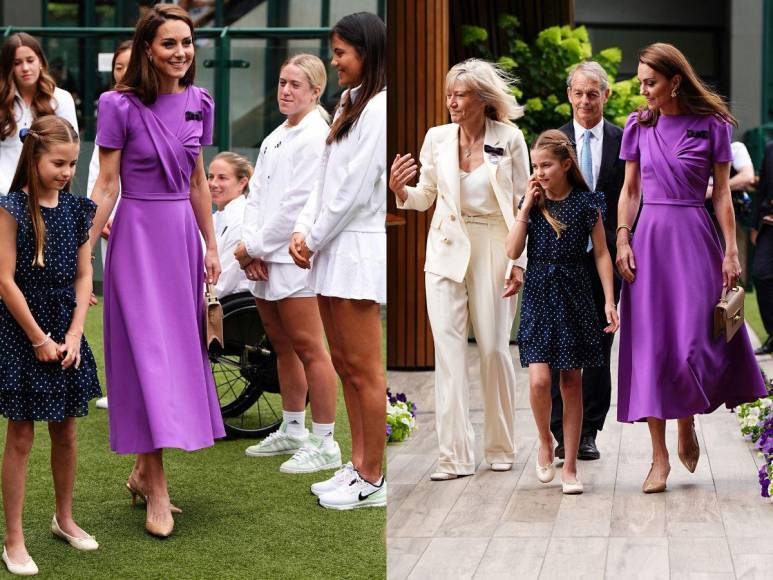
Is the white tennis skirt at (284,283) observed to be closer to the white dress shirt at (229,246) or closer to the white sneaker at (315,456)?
the white dress shirt at (229,246)

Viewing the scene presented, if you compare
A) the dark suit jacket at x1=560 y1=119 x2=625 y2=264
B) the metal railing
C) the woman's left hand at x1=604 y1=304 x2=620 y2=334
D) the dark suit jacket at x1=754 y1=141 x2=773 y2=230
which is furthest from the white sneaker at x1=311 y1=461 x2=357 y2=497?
the dark suit jacket at x1=754 y1=141 x2=773 y2=230

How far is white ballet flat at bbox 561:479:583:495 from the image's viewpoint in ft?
11.9

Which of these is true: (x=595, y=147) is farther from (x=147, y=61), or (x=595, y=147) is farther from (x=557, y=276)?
(x=147, y=61)

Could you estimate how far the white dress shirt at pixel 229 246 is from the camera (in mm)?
2783

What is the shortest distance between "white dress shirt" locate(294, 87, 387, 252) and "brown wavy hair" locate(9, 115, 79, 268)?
48cm

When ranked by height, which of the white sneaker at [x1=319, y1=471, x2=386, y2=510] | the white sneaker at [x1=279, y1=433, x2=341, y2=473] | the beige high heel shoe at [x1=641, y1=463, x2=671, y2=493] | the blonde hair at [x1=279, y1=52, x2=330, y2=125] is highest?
the blonde hair at [x1=279, y1=52, x2=330, y2=125]

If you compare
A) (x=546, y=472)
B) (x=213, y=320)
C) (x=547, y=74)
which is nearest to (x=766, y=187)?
(x=547, y=74)

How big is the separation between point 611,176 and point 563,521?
1.12 meters

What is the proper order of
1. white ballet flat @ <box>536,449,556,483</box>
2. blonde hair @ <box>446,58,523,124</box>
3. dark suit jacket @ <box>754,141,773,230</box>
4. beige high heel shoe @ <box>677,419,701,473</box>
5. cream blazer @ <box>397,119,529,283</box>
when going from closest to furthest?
1. cream blazer @ <box>397,119,529,283</box>
2. blonde hair @ <box>446,58,523,124</box>
3. white ballet flat @ <box>536,449,556,483</box>
4. beige high heel shoe @ <box>677,419,701,473</box>
5. dark suit jacket @ <box>754,141,773,230</box>

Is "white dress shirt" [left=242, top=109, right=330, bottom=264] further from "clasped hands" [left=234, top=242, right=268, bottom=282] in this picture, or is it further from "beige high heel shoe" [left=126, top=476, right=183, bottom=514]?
"beige high heel shoe" [left=126, top=476, right=183, bottom=514]

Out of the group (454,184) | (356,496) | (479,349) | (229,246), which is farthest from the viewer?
(479,349)

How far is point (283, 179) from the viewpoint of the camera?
8.93ft

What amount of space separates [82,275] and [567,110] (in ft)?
10.6

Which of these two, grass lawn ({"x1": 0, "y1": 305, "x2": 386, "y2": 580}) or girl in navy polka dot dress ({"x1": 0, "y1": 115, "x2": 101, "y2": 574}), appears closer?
girl in navy polka dot dress ({"x1": 0, "y1": 115, "x2": 101, "y2": 574})
